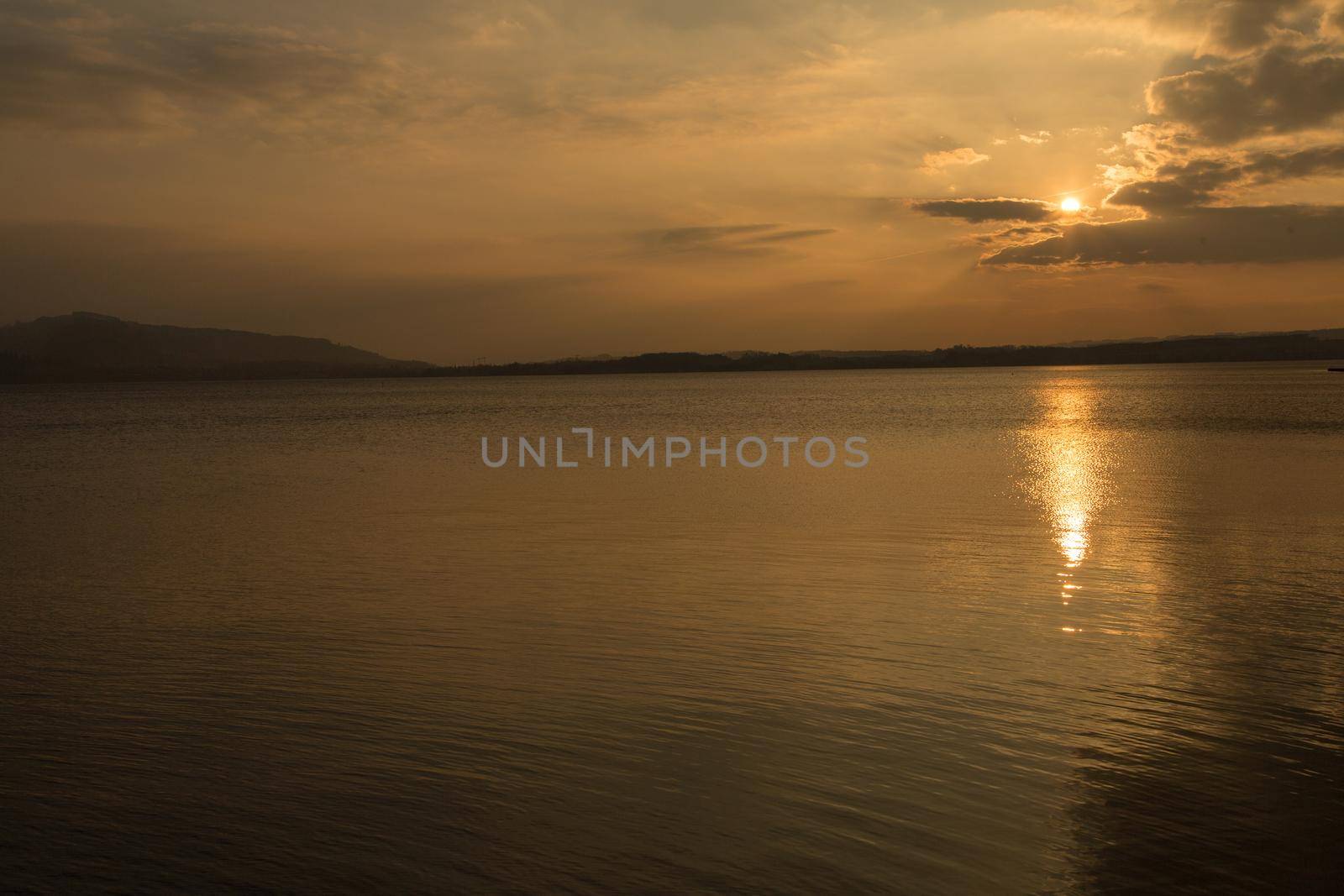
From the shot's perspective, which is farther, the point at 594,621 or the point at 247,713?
the point at 594,621

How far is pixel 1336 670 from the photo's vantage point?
24.5 ft

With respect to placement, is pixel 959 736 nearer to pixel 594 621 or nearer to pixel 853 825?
pixel 853 825

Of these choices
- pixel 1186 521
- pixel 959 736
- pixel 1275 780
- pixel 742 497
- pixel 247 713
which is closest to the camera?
pixel 1275 780

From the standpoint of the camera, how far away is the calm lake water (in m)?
4.84

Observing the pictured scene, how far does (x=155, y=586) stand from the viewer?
435 inches

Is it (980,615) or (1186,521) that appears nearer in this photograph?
(980,615)

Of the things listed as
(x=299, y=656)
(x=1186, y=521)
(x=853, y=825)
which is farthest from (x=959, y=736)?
(x=1186, y=521)

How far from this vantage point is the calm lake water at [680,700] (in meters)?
4.84

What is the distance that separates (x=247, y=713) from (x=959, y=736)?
14.3ft

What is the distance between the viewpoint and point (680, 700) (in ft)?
22.9

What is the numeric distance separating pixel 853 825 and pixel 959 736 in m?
1.39

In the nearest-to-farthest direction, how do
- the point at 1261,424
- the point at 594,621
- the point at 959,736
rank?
the point at 959,736, the point at 594,621, the point at 1261,424

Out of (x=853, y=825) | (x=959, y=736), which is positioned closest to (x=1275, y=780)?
(x=959, y=736)

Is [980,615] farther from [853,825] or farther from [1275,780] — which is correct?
[853,825]
